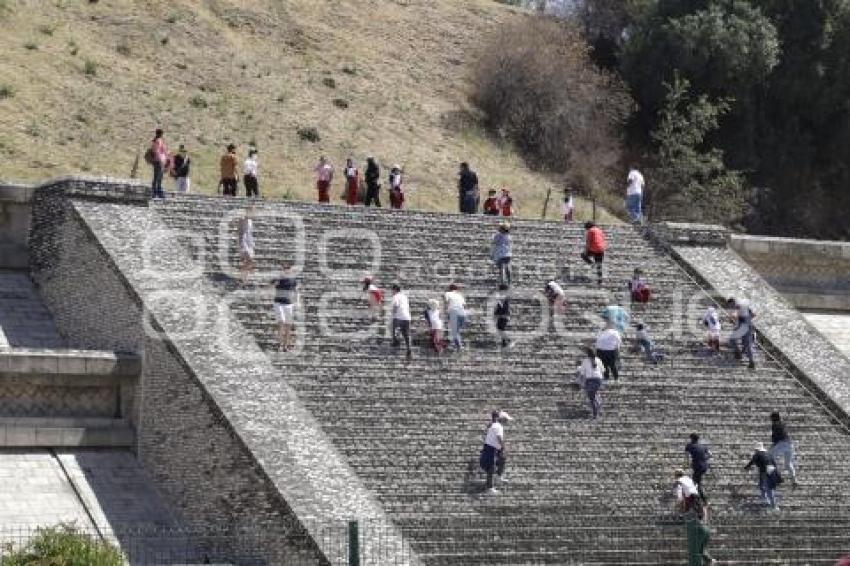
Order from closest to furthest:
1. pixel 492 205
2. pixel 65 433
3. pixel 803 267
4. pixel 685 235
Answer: pixel 65 433 → pixel 685 235 → pixel 492 205 → pixel 803 267

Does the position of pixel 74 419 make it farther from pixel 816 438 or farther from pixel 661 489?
pixel 816 438

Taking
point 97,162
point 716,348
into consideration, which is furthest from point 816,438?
point 97,162

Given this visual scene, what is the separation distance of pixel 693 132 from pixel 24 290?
2179 centimetres

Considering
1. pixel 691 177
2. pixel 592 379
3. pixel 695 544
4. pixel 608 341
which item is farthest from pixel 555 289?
pixel 691 177

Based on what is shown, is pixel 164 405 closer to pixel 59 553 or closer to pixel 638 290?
pixel 59 553

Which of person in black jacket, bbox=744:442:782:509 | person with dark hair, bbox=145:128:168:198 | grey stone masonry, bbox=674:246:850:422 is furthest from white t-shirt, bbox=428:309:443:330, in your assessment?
grey stone masonry, bbox=674:246:850:422

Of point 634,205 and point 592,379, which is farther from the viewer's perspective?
point 634,205

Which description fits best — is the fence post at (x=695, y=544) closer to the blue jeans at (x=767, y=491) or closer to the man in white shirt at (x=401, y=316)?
the blue jeans at (x=767, y=491)

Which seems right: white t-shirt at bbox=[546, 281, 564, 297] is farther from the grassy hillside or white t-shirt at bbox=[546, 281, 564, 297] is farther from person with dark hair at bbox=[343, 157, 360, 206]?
the grassy hillside

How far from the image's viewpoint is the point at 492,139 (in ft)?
161

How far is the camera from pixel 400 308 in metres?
26.8

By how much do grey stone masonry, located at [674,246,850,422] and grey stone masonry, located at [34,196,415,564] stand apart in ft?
30.9

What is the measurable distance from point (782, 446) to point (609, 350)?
9.70 ft

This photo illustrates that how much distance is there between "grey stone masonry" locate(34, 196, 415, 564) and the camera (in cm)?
2231
